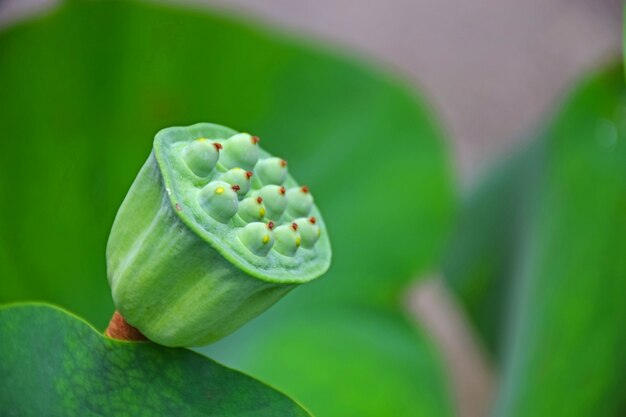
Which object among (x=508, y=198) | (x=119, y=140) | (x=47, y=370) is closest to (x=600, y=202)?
(x=508, y=198)

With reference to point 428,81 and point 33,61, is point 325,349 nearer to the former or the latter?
point 33,61

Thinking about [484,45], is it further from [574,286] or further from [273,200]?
[273,200]

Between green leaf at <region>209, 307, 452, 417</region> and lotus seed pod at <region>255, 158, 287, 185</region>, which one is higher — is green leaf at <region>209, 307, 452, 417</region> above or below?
below

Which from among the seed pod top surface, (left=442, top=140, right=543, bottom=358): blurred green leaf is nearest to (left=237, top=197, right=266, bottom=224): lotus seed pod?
the seed pod top surface

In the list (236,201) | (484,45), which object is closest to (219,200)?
(236,201)

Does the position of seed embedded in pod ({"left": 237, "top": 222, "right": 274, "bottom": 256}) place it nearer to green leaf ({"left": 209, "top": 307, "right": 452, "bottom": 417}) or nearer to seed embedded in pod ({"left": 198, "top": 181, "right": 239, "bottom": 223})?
seed embedded in pod ({"left": 198, "top": 181, "right": 239, "bottom": 223})

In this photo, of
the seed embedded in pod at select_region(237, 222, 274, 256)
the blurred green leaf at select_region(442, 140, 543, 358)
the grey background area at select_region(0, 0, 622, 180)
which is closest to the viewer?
the seed embedded in pod at select_region(237, 222, 274, 256)

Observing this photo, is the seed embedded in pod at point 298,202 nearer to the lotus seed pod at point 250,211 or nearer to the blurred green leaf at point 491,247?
the lotus seed pod at point 250,211
